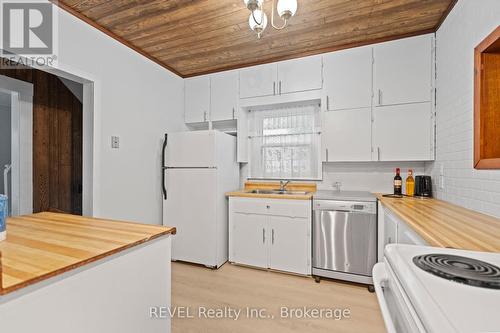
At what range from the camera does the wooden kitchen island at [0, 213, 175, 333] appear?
2.13 feet

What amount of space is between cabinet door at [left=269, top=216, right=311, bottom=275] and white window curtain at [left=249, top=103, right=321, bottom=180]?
2.39 feet

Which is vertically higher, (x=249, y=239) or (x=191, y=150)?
(x=191, y=150)

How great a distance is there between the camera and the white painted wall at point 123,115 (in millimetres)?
2066

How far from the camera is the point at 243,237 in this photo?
267 cm

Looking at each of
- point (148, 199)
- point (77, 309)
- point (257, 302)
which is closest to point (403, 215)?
point (257, 302)

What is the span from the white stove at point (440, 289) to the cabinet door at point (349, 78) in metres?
2.00

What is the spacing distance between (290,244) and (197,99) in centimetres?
230

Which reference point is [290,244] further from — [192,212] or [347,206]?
[192,212]

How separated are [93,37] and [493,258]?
9.93ft

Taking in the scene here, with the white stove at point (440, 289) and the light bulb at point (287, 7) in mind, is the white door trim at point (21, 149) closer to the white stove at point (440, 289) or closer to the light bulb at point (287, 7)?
the light bulb at point (287, 7)

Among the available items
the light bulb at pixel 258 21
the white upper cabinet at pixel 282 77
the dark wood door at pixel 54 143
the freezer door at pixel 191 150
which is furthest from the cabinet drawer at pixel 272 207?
the dark wood door at pixel 54 143

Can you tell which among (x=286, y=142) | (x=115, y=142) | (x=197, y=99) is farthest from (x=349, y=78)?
(x=115, y=142)

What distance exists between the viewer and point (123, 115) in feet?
8.00

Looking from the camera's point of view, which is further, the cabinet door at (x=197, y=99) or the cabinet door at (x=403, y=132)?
the cabinet door at (x=197, y=99)
